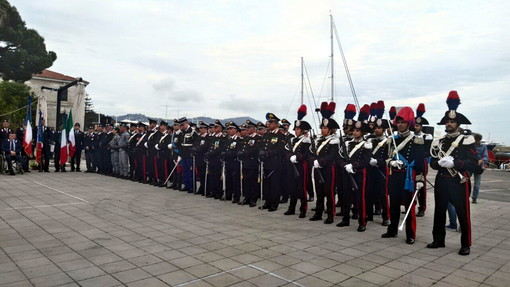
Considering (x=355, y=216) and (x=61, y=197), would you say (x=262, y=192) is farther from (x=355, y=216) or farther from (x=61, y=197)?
(x=61, y=197)

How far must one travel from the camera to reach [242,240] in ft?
20.1

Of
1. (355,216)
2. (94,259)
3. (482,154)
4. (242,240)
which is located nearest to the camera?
(94,259)

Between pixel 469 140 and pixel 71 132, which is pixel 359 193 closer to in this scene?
pixel 469 140

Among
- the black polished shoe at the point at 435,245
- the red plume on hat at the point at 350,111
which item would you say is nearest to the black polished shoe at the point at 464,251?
the black polished shoe at the point at 435,245

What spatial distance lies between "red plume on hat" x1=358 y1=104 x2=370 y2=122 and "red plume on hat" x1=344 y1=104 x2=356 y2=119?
0.22 meters

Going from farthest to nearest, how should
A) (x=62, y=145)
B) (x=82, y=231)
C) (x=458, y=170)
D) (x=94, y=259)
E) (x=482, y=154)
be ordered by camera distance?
(x=62, y=145) → (x=482, y=154) → (x=82, y=231) → (x=458, y=170) → (x=94, y=259)

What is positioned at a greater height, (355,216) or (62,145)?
(62,145)

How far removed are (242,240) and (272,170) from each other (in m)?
3.15

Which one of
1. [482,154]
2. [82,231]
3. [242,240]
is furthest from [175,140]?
[482,154]

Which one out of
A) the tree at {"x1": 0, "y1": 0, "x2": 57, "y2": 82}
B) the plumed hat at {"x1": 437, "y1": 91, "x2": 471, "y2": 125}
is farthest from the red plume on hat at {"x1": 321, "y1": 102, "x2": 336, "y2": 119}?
the tree at {"x1": 0, "y1": 0, "x2": 57, "y2": 82}

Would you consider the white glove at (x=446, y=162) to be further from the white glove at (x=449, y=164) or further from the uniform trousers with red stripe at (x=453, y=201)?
the uniform trousers with red stripe at (x=453, y=201)

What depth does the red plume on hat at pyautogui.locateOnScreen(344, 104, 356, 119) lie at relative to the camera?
341 inches

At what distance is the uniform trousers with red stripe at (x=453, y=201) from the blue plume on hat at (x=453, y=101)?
1.06m

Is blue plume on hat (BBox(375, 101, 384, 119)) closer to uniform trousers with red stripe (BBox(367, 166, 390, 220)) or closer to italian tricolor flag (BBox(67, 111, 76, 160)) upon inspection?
uniform trousers with red stripe (BBox(367, 166, 390, 220))
